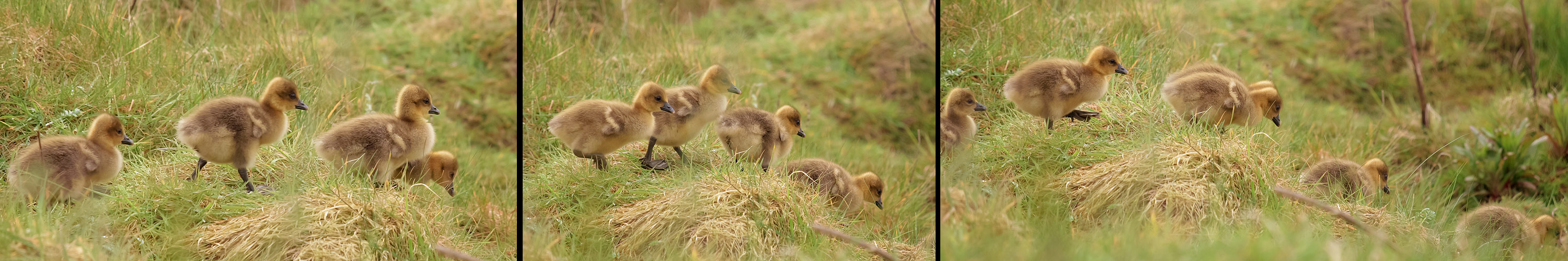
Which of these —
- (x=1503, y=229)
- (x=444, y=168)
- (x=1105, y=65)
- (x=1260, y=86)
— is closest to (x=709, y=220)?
(x=444, y=168)

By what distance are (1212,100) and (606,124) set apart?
5.28ft

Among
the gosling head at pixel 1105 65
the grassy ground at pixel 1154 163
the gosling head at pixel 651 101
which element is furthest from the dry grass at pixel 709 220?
the gosling head at pixel 1105 65

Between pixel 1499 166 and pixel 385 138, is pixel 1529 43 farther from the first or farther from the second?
pixel 385 138

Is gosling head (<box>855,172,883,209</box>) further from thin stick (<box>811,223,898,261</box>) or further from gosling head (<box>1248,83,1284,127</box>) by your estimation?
gosling head (<box>1248,83,1284,127</box>)

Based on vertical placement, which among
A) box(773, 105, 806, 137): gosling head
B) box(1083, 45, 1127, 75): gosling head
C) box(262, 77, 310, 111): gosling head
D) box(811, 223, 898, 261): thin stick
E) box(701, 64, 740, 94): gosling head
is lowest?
box(811, 223, 898, 261): thin stick

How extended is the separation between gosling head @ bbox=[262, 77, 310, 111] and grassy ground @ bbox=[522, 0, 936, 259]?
25.5 inches

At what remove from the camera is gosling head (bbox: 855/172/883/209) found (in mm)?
2705

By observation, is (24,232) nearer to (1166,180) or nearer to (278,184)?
(278,184)

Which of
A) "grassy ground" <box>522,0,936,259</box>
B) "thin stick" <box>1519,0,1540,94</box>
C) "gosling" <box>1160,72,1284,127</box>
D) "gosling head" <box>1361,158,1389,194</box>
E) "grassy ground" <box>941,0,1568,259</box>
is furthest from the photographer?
"thin stick" <box>1519,0,1540,94</box>

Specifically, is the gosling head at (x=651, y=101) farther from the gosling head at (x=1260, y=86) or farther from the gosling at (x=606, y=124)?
the gosling head at (x=1260, y=86)

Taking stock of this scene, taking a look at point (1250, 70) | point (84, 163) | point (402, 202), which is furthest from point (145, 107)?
point (1250, 70)

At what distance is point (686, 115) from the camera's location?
2.41 meters

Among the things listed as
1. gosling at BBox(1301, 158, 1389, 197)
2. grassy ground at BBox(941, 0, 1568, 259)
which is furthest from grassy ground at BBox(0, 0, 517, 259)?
gosling at BBox(1301, 158, 1389, 197)

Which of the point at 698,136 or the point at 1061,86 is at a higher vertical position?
the point at 1061,86
